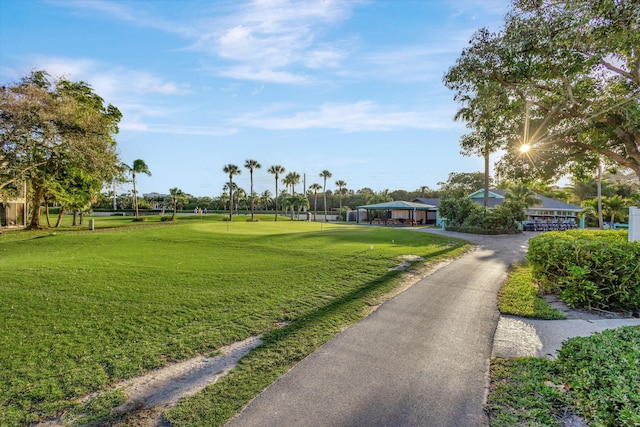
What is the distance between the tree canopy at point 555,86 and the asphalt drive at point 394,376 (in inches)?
224

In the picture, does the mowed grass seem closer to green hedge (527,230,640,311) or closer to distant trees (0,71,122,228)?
green hedge (527,230,640,311)

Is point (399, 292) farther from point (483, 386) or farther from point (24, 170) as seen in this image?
point (24, 170)

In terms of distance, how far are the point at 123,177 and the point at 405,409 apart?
25.8 metres

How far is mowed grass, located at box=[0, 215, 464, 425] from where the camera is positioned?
→ 387cm

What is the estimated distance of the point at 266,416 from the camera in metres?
3.05

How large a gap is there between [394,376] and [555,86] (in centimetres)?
882

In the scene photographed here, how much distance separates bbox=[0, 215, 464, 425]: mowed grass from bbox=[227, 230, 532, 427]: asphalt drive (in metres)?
0.52

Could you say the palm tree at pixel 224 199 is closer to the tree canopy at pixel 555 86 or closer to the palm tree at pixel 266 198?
the palm tree at pixel 266 198

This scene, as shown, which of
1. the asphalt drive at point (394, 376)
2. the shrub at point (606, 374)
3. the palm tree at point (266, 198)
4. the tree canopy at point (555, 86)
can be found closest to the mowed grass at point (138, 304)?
the asphalt drive at point (394, 376)

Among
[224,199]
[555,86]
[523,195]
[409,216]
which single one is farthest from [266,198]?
[555,86]

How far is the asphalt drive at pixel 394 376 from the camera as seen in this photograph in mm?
3068

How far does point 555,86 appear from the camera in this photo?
27.5 ft

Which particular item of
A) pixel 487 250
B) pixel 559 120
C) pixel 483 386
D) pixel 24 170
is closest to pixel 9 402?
pixel 483 386

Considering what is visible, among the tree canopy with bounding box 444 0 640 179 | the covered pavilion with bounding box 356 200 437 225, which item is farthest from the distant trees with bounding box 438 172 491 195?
the tree canopy with bounding box 444 0 640 179
